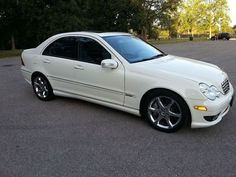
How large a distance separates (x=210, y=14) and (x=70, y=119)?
75.1 metres

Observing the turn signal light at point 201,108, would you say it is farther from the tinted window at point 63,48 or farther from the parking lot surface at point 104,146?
the tinted window at point 63,48

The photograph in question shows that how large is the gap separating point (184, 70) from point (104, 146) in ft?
5.85

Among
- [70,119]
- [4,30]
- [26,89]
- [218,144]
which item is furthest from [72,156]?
[4,30]

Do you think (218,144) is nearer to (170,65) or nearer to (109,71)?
(170,65)

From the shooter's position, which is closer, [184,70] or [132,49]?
[184,70]

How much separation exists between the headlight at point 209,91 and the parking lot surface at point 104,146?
64 cm

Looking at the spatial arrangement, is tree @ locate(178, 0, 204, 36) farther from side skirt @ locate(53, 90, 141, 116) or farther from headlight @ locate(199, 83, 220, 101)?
headlight @ locate(199, 83, 220, 101)

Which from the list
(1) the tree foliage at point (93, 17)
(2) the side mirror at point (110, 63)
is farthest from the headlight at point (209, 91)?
(1) the tree foliage at point (93, 17)

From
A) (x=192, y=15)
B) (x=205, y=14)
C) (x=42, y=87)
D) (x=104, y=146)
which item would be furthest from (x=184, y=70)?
(x=205, y=14)

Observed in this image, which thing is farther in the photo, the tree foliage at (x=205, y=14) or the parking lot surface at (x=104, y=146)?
the tree foliage at (x=205, y=14)

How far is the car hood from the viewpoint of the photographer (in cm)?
448

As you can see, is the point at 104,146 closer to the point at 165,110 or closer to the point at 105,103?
the point at 165,110

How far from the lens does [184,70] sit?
184 inches

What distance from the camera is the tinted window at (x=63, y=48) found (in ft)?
19.0
